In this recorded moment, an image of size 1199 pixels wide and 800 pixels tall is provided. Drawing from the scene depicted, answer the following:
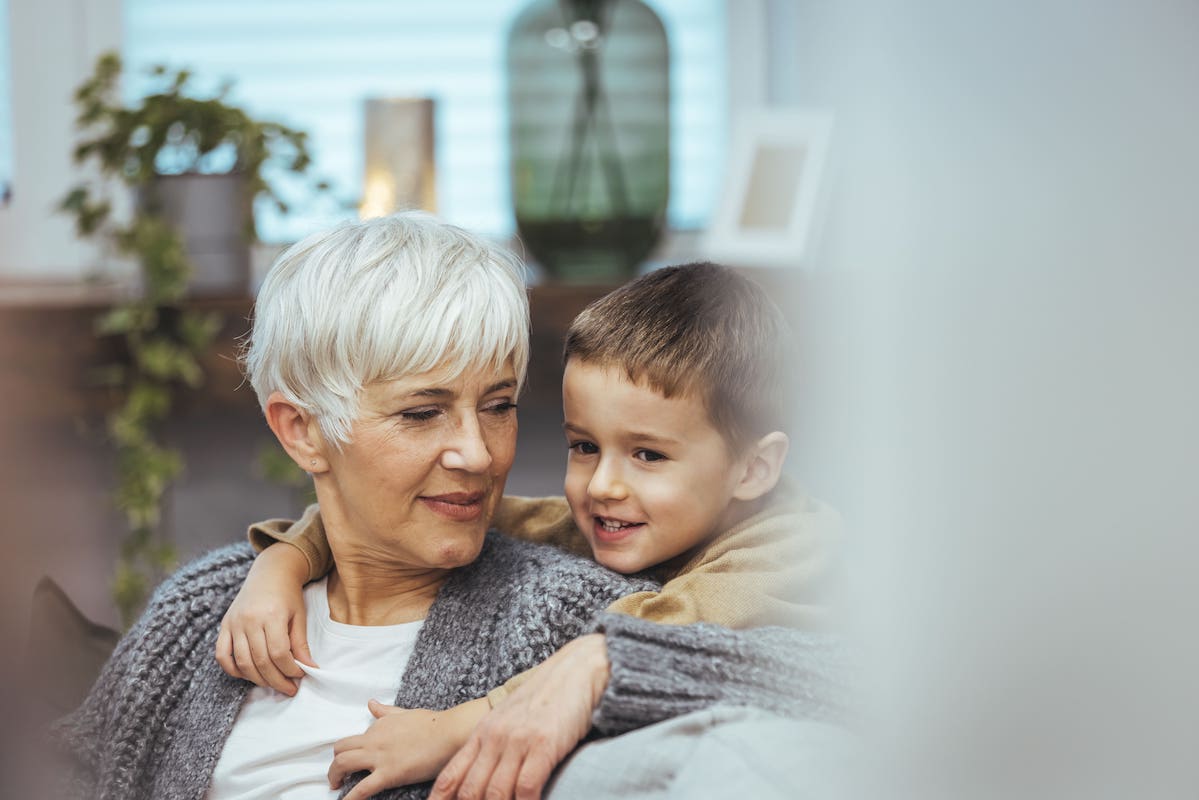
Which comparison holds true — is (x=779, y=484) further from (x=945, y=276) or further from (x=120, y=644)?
(x=945, y=276)

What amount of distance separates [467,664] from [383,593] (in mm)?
154

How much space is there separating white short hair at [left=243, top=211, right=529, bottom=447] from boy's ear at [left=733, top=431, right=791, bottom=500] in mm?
218

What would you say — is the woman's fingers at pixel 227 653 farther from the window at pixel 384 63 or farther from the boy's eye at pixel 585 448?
the window at pixel 384 63

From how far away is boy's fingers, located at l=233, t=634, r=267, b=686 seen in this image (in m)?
1.00

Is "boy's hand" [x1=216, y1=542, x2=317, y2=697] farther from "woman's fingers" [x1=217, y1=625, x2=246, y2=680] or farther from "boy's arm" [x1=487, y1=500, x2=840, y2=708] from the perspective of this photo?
"boy's arm" [x1=487, y1=500, x2=840, y2=708]

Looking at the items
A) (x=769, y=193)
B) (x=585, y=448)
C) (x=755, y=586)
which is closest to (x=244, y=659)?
(x=585, y=448)

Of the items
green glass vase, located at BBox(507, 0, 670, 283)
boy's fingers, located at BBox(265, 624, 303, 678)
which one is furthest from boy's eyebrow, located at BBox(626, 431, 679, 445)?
green glass vase, located at BBox(507, 0, 670, 283)

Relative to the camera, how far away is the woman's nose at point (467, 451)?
960 millimetres

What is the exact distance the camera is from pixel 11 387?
0.34 metres

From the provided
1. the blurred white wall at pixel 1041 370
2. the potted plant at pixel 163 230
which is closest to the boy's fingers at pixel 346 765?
the blurred white wall at pixel 1041 370

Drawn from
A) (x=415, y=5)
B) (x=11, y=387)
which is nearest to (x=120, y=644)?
(x=11, y=387)

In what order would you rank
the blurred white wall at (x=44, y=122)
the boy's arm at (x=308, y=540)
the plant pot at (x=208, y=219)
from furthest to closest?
1. the blurred white wall at (x=44, y=122)
2. the plant pot at (x=208, y=219)
3. the boy's arm at (x=308, y=540)

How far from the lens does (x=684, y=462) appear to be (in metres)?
0.97

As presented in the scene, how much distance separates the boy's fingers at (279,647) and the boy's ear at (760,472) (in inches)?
16.0
